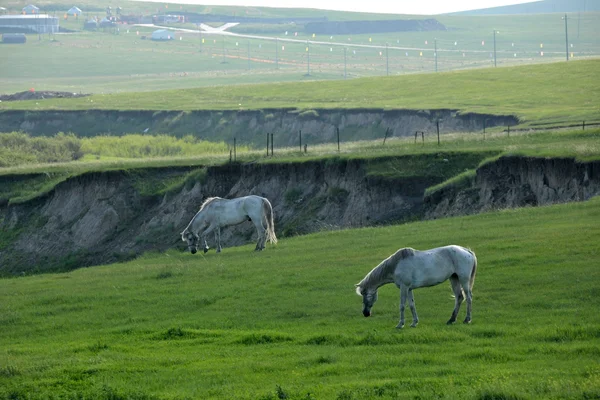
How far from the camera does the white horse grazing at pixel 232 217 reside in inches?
1575

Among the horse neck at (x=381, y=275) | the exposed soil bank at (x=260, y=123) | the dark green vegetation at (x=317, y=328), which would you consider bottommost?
the dark green vegetation at (x=317, y=328)

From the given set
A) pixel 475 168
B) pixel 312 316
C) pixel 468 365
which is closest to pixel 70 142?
pixel 475 168

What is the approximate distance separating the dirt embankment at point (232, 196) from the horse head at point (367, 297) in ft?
73.2

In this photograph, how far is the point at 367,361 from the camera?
20.0m

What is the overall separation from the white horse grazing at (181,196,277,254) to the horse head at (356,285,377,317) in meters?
15.9

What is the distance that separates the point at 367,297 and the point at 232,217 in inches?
687

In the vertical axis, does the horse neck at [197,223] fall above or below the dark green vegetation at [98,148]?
below

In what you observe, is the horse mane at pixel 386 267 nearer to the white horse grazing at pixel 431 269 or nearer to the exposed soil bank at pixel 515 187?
the white horse grazing at pixel 431 269

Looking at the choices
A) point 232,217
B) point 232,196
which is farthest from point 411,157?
point 232,217

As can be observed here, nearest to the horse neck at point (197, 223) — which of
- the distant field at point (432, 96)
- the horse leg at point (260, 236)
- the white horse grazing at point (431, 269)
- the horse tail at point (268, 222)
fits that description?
the horse leg at point (260, 236)

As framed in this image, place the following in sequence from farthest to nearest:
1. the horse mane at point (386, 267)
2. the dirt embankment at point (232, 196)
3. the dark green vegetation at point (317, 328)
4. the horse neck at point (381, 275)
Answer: the dirt embankment at point (232, 196), the horse neck at point (381, 275), the horse mane at point (386, 267), the dark green vegetation at point (317, 328)

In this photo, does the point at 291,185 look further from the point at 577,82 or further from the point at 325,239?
the point at 577,82

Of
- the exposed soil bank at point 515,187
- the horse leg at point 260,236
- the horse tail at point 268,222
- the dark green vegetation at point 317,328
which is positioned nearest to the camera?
the dark green vegetation at point 317,328

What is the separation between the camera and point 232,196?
57.1 metres
